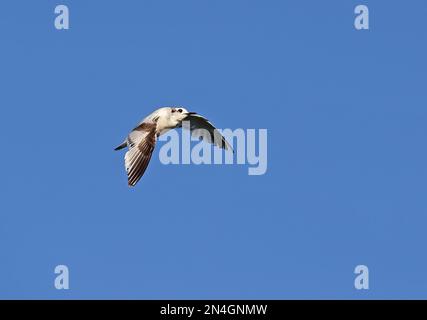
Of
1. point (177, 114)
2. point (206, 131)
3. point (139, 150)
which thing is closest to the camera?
A: point (139, 150)

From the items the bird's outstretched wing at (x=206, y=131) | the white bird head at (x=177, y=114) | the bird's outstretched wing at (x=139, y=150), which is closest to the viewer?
the bird's outstretched wing at (x=139, y=150)

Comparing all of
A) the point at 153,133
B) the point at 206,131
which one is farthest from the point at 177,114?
the point at 206,131

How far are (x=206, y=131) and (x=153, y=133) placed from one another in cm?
192

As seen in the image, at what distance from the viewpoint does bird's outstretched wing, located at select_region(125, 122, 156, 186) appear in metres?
14.4

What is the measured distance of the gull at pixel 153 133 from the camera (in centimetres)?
1452

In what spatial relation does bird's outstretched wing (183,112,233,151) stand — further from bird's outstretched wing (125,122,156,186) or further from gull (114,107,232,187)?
bird's outstretched wing (125,122,156,186)

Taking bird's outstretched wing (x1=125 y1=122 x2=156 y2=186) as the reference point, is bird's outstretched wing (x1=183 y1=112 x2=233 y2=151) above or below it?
above

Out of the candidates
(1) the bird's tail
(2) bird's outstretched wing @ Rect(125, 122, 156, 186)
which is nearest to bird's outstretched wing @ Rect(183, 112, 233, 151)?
(1) the bird's tail

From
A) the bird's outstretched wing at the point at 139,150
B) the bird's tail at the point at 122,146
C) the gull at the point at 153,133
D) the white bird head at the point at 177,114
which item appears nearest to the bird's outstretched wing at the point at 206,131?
the gull at the point at 153,133

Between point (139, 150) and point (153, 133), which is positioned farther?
point (153, 133)

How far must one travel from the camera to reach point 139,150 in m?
14.7

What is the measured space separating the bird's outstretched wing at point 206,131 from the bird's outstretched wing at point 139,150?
1.29m

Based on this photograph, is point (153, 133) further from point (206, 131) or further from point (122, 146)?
point (206, 131)

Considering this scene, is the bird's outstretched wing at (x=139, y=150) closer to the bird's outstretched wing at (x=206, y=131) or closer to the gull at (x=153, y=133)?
the gull at (x=153, y=133)
